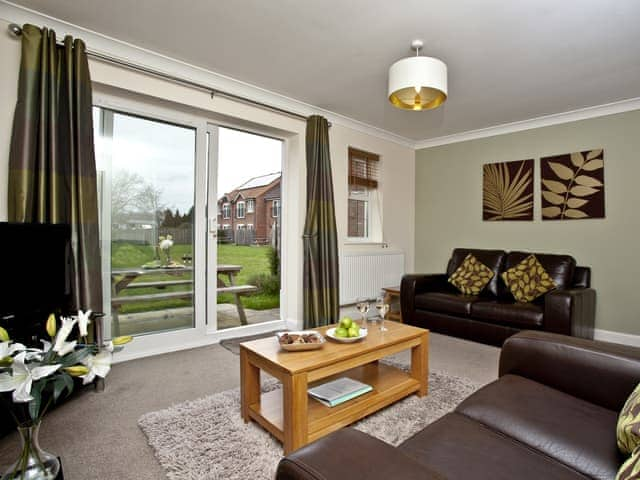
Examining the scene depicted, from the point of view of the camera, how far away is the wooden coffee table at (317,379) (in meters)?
1.64

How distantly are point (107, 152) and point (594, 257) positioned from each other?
486 centimetres

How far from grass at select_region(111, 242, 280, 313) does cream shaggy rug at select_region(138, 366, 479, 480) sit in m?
1.30

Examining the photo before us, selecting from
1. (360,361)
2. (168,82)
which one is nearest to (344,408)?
(360,361)

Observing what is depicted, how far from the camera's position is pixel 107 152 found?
2.92m

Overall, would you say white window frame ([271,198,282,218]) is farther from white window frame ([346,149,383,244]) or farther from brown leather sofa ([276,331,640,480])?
brown leather sofa ([276,331,640,480])

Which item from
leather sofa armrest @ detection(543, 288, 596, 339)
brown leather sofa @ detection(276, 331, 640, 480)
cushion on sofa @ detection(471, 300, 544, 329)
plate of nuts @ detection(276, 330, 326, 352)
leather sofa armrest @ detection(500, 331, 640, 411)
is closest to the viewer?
brown leather sofa @ detection(276, 331, 640, 480)

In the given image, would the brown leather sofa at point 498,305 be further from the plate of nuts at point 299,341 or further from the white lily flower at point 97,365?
the white lily flower at point 97,365

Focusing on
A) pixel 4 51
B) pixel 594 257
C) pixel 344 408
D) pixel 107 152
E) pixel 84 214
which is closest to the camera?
pixel 344 408

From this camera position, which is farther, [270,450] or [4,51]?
[4,51]

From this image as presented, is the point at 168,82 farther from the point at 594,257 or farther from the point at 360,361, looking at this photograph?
the point at 594,257

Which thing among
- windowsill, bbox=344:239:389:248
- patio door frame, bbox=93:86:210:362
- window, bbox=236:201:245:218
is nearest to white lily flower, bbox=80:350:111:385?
patio door frame, bbox=93:86:210:362

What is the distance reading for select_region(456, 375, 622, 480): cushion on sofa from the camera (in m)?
1.05

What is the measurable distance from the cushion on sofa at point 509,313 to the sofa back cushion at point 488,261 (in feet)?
1.36

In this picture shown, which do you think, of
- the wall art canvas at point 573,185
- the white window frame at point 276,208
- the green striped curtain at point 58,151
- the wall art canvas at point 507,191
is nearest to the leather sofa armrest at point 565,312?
the wall art canvas at point 573,185
